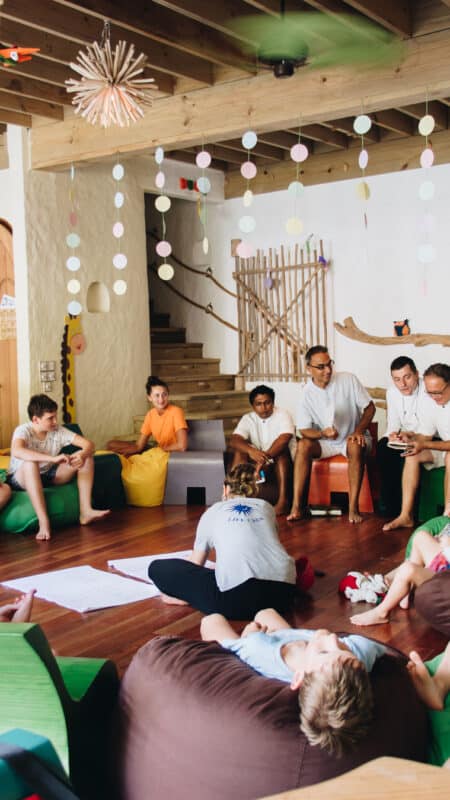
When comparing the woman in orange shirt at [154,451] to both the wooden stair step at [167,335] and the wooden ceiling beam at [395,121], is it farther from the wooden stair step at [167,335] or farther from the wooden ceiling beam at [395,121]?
the wooden ceiling beam at [395,121]

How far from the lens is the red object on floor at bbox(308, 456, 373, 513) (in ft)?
19.2

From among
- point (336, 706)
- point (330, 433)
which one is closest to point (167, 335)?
point (330, 433)

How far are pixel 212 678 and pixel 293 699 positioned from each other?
216 mm

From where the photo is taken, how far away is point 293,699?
1.84 metres

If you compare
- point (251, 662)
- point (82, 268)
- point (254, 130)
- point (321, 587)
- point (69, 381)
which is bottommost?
point (321, 587)

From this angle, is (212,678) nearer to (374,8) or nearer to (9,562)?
(9,562)

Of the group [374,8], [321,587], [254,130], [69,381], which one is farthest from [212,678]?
[69,381]

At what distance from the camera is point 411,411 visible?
5461mm

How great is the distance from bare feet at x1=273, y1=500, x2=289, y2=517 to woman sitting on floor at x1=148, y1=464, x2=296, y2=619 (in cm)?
217

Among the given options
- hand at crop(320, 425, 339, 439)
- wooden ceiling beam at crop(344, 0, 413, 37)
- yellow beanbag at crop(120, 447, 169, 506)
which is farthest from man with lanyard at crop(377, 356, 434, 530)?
wooden ceiling beam at crop(344, 0, 413, 37)

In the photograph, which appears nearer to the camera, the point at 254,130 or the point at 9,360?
the point at 254,130

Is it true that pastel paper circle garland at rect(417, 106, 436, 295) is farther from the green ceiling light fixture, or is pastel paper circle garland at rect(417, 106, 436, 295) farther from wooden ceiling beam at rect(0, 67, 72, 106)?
wooden ceiling beam at rect(0, 67, 72, 106)

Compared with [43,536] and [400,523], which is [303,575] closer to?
[400,523]

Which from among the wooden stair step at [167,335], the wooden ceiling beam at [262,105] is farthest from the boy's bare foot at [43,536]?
the wooden stair step at [167,335]
